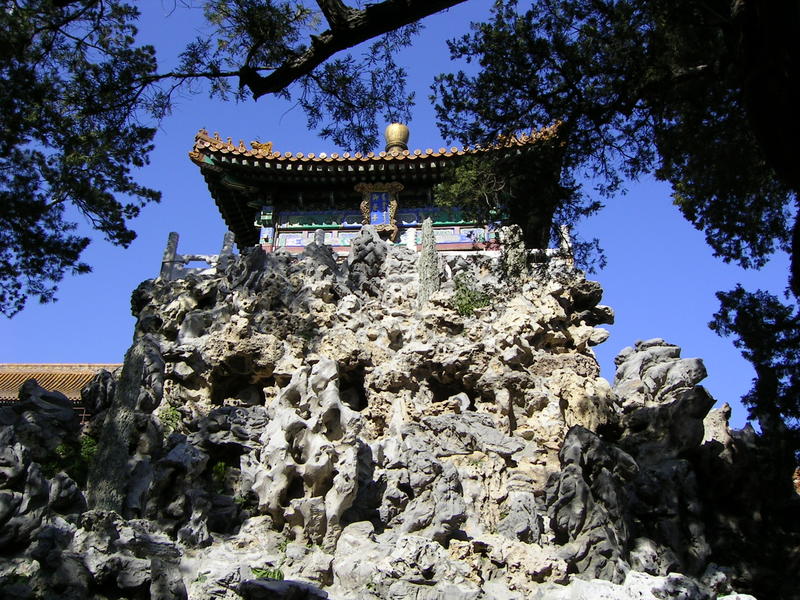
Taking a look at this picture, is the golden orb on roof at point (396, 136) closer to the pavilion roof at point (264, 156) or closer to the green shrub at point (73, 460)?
the pavilion roof at point (264, 156)

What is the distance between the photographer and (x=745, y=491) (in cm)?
960

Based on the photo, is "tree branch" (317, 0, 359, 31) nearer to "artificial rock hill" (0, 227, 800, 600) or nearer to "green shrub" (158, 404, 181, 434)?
"artificial rock hill" (0, 227, 800, 600)

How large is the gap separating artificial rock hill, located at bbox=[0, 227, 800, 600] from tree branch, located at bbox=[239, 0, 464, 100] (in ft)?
13.8

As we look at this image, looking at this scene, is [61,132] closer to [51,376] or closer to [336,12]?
[336,12]

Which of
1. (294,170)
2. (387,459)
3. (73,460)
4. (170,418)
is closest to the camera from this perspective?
(387,459)

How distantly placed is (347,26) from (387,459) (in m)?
6.12

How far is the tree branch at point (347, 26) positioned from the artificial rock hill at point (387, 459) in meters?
4.22

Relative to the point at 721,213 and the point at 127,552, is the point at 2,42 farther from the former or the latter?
the point at 721,213

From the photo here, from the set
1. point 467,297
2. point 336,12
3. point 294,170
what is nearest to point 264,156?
point 294,170

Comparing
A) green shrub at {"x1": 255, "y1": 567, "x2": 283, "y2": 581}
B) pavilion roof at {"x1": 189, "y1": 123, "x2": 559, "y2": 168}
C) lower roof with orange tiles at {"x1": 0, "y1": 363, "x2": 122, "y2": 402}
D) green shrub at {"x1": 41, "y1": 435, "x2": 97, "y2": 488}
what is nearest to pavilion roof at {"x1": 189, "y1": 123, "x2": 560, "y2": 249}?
pavilion roof at {"x1": 189, "y1": 123, "x2": 559, "y2": 168}

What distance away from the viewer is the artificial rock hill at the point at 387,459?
734 cm

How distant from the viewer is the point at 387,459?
9.50m

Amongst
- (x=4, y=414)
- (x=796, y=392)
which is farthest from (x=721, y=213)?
(x=4, y=414)

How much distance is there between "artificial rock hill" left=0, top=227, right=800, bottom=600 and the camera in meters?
7.34
